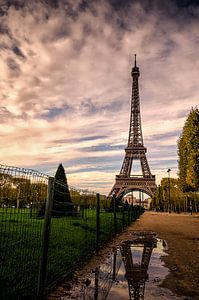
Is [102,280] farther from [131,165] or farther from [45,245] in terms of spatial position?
[131,165]

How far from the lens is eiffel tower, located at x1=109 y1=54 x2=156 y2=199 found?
71625 mm

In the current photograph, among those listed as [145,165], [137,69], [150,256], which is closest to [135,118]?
[145,165]

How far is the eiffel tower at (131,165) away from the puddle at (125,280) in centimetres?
6040

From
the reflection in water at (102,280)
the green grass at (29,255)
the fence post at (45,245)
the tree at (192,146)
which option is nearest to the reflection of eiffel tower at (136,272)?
the reflection in water at (102,280)

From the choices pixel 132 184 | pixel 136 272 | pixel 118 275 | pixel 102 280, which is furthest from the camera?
pixel 132 184

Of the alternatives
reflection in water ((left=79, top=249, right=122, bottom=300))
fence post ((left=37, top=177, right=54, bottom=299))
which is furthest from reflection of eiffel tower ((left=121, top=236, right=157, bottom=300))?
fence post ((left=37, top=177, right=54, bottom=299))

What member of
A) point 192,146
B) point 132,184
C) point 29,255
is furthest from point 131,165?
point 29,255

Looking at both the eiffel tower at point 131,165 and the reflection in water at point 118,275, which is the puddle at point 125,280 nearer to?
the reflection in water at point 118,275

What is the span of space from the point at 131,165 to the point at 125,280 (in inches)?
2830

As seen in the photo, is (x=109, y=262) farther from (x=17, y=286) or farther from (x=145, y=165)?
(x=145, y=165)

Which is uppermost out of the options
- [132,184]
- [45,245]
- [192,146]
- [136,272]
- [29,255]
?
[192,146]

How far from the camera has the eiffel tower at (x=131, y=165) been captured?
71.6 m

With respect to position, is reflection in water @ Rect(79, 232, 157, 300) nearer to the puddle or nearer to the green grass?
the puddle

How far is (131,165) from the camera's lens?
7656 centimetres
